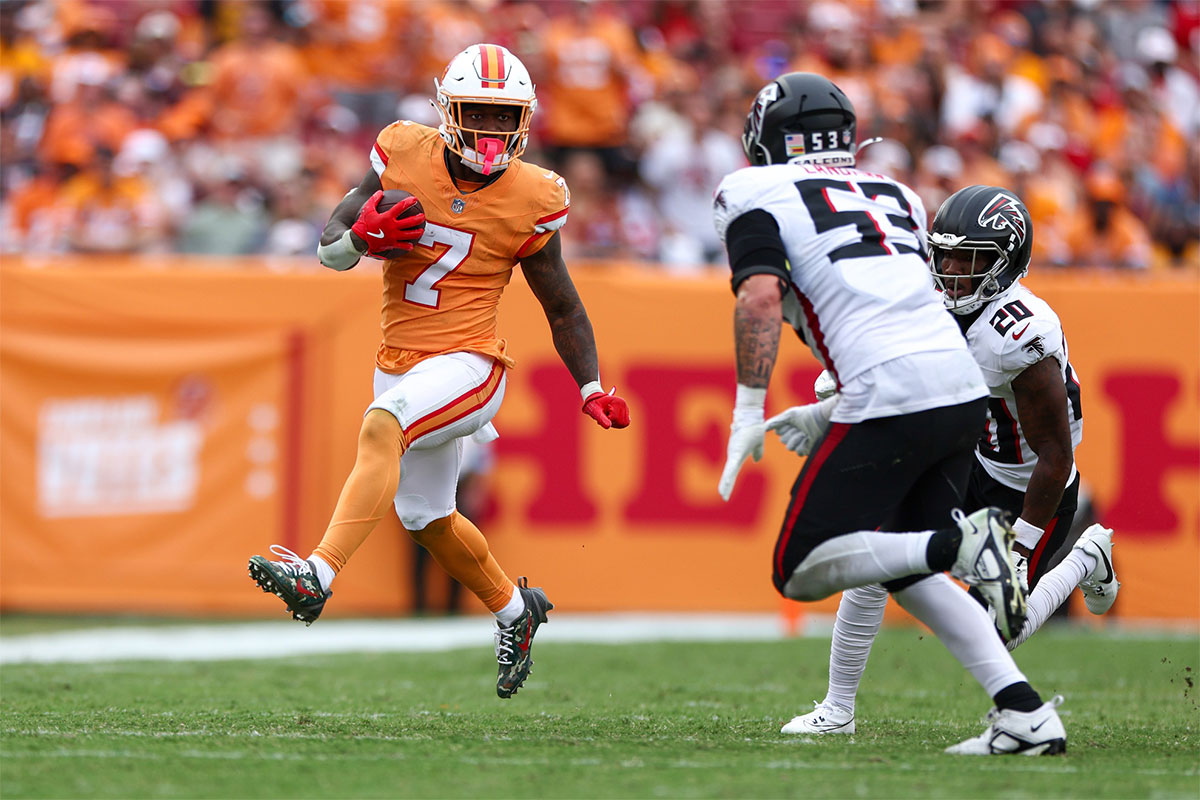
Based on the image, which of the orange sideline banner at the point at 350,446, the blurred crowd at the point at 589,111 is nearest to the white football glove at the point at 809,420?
the orange sideline banner at the point at 350,446

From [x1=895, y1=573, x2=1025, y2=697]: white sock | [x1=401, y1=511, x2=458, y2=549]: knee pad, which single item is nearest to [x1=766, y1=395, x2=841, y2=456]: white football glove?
[x1=895, y1=573, x2=1025, y2=697]: white sock

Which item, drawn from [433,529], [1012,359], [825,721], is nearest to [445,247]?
[433,529]

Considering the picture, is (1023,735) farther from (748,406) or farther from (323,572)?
(323,572)

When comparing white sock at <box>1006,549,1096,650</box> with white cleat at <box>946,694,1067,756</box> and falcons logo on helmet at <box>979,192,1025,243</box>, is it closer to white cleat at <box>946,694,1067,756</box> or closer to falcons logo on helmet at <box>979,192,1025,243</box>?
white cleat at <box>946,694,1067,756</box>

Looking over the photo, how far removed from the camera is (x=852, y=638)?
496cm

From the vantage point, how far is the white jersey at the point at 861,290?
4215 millimetres

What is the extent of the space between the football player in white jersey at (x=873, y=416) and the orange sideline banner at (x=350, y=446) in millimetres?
5326

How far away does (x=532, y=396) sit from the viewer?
9.78m

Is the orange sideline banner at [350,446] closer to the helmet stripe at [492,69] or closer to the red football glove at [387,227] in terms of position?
the helmet stripe at [492,69]

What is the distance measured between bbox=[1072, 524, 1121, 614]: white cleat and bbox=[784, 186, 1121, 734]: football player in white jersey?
164mm

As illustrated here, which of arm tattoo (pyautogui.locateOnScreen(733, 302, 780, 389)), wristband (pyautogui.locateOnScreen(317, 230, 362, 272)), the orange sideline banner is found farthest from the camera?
the orange sideline banner

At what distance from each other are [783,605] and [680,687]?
3.21 metres

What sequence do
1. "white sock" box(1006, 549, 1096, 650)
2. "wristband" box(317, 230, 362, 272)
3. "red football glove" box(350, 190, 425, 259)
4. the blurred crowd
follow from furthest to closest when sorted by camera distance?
the blurred crowd, "white sock" box(1006, 549, 1096, 650), "wristband" box(317, 230, 362, 272), "red football glove" box(350, 190, 425, 259)

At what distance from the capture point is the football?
481 centimetres
